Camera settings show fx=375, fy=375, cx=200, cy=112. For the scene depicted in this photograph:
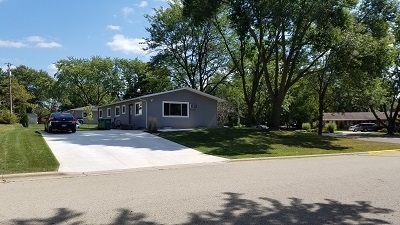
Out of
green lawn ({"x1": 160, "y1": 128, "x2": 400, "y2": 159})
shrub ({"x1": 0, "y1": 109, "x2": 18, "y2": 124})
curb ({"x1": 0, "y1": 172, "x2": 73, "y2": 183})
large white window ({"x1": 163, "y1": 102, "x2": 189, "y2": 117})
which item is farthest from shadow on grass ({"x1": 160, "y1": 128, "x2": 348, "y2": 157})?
shrub ({"x1": 0, "y1": 109, "x2": 18, "y2": 124})

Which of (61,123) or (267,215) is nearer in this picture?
(267,215)

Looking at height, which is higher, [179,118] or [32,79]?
[32,79]

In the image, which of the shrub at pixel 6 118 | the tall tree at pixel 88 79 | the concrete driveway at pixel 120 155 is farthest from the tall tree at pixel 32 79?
the concrete driveway at pixel 120 155

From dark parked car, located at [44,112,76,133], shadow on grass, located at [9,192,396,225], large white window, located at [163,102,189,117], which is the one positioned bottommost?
shadow on grass, located at [9,192,396,225]

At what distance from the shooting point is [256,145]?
2044cm

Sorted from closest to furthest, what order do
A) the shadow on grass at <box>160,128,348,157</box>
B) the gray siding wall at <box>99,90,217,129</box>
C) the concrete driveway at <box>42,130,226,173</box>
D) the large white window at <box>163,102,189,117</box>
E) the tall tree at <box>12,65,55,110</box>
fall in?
the concrete driveway at <box>42,130,226,173</box>, the shadow on grass at <box>160,128,348,157</box>, the gray siding wall at <box>99,90,217,129</box>, the large white window at <box>163,102,189,117</box>, the tall tree at <box>12,65,55,110</box>

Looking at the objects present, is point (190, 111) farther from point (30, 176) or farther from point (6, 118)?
point (6, 118)

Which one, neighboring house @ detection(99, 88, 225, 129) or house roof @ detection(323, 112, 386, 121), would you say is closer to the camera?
neighboring house @ detection(99, 88, 225, 129)

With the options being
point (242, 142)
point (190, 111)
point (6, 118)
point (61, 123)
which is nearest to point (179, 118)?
point (190, 111)

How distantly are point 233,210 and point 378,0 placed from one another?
31.9m

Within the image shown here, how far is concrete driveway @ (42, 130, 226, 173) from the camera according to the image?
12641mm

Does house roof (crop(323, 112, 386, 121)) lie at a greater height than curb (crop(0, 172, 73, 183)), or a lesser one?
greater

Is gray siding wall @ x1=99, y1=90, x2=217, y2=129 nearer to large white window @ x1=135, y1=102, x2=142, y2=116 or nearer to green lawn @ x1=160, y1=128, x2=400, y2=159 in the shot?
large white window @ x1=135, y1=102, x2=142, y2=116

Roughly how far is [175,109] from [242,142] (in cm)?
1010
